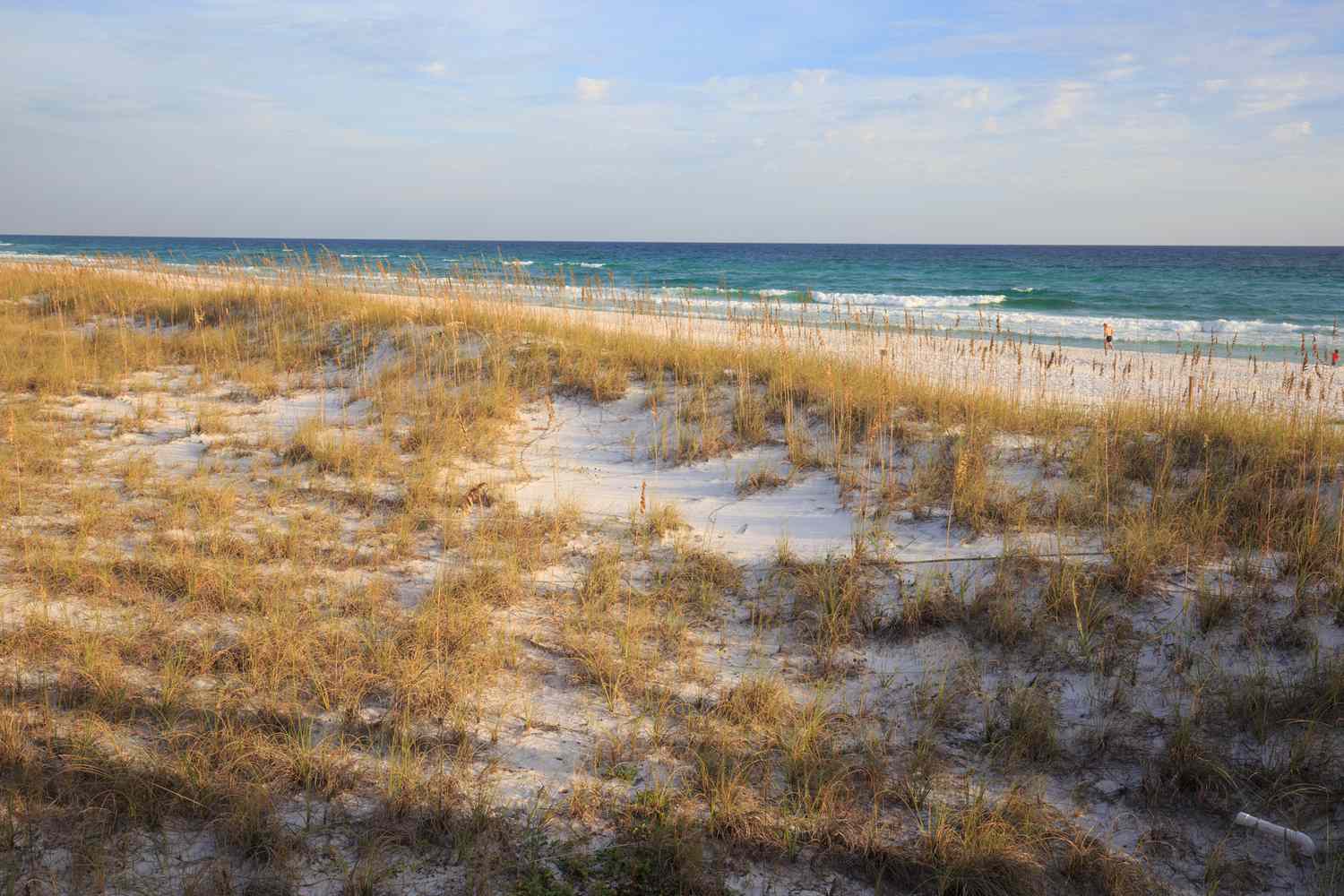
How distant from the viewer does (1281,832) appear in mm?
2652

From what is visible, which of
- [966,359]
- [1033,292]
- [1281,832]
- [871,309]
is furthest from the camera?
[1033,292]

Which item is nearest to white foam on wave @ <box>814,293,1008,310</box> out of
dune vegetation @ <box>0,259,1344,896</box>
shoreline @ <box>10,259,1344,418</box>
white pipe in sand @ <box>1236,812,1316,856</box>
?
shoreline @ <box>10,259,1344,418</box>

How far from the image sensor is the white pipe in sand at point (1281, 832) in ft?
8.52

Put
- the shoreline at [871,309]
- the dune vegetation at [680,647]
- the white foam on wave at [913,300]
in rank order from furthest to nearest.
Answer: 1. the white foam on wave at [913,300]
2. the shoreline at [871,309]
3. the dune vegetation at [680,647]

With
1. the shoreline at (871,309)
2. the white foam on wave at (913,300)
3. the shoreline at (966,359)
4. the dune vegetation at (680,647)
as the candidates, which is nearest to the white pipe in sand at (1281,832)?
the dune vegetation at (680,647)

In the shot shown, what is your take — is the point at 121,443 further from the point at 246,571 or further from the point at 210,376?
the point at 246,571

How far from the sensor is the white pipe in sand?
2.60 metres

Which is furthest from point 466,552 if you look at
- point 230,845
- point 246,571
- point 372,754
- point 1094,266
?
point 1094,266

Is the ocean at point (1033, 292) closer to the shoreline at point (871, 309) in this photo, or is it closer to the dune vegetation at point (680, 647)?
the shoreline at point (871, 309)

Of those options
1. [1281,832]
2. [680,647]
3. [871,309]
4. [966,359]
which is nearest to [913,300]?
[871,309]

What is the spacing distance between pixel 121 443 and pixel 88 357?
10.9 feet

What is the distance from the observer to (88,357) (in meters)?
8.92

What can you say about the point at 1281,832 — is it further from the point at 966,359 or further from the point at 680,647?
the point at 966,359

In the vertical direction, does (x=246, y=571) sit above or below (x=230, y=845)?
above
